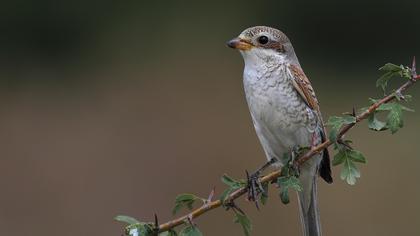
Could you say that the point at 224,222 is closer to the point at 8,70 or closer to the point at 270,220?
the point at 270,220

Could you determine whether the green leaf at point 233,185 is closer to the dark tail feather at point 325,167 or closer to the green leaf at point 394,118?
the green leaf at point 394,118

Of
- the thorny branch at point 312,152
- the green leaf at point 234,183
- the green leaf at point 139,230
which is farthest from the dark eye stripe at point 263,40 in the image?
the green leaf at point 139,230

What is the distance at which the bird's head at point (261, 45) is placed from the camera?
3955mm

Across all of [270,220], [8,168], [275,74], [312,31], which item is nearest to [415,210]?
[270,220]

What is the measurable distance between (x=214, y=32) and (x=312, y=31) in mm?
1144

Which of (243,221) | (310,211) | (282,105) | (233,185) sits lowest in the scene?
(243,221)

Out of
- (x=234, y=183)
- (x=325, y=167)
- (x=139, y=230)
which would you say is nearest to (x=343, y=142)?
(x=234, y=183)

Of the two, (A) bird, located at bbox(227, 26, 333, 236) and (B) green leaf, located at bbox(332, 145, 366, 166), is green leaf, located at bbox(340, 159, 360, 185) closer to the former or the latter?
(B) green leaf, located at bbox(332, 145, 366, 166)

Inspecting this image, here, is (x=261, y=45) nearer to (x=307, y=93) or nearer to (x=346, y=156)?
(x=307, y=93)

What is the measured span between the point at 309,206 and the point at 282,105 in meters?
0.51

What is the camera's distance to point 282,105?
12.5 ft

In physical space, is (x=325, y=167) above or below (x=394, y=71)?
above

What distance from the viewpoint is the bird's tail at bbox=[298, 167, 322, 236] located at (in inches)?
155

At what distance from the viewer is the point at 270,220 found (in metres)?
7.85
